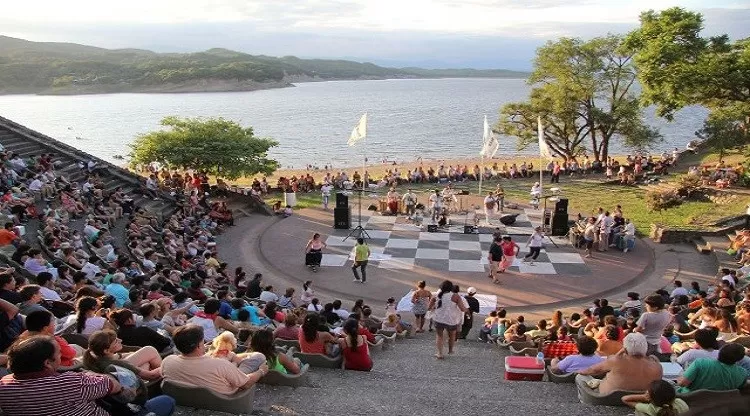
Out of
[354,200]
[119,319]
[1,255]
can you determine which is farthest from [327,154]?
[119,319]

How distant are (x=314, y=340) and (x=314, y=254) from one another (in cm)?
1029

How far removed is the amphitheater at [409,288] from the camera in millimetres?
7316

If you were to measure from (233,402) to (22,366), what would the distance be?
2.03 meters

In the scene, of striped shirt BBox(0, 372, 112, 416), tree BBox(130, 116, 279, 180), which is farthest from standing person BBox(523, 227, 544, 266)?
tree BBox(130, 116, 279, 180)

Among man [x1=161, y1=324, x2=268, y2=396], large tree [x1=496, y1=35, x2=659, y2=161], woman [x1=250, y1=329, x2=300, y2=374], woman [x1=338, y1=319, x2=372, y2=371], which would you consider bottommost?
woman [x1=338, y1=319, x2=372, y2=371]

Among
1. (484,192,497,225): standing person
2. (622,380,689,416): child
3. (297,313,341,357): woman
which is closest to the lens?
(622,380,689,416): child

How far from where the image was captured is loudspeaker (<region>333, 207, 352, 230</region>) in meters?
23.5

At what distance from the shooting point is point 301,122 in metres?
110

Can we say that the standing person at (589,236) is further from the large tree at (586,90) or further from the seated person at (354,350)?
the large tree at (586,90)

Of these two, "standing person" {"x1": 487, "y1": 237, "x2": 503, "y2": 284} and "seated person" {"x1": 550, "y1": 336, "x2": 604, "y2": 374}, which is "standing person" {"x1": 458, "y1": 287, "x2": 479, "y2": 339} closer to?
"standing person" {"x1": 487, "y1": 237, "x2": 503, "y2": 284}

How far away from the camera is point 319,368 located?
29.3 feet

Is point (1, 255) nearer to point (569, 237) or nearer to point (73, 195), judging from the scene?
point (73, 195)

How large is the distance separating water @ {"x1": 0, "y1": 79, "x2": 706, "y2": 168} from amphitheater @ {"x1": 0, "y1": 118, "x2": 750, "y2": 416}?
1635 inches

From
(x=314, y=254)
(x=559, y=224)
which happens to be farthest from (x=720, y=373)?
(x=559, y=224)
